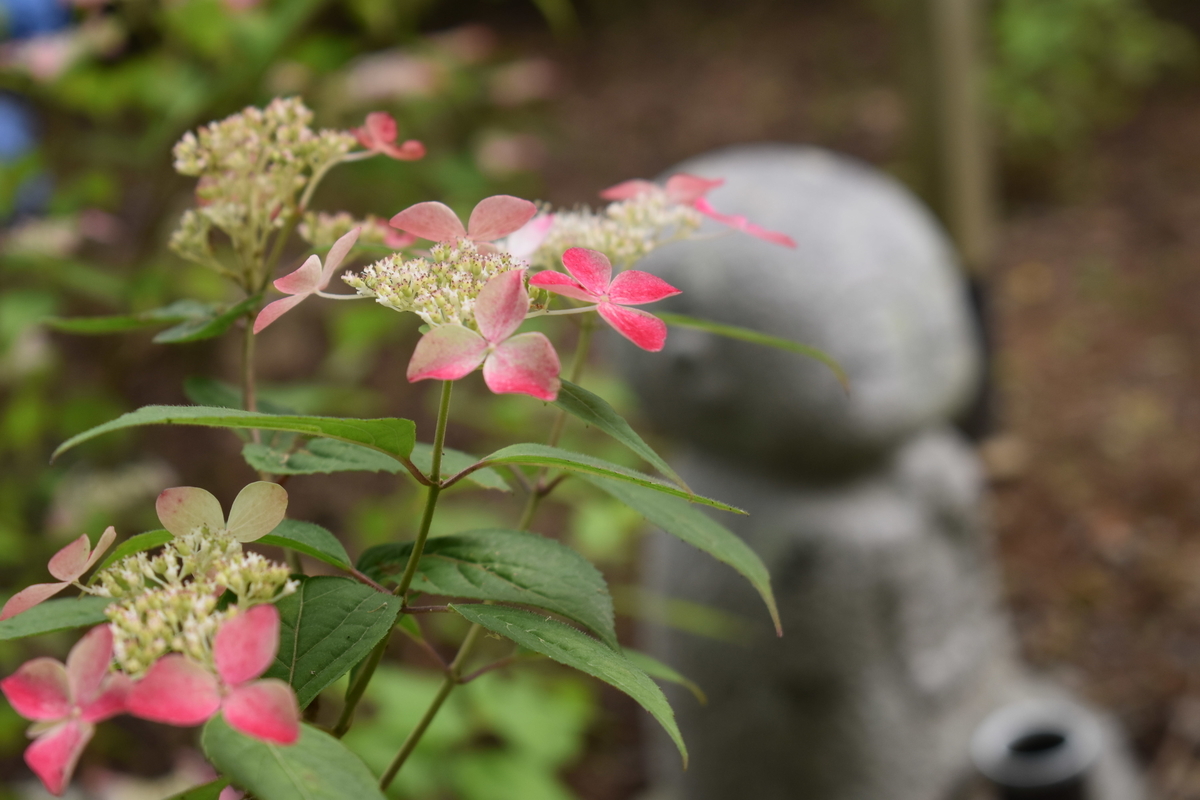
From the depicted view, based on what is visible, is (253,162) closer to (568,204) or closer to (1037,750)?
(1037,750)

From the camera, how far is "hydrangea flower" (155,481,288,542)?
1.02ft

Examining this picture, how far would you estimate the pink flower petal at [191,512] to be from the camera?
315 millimetres

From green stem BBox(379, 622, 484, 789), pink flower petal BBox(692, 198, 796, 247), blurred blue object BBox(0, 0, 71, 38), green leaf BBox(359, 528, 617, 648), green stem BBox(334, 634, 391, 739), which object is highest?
pink flower petal BBox(692, 198, 796, 247)

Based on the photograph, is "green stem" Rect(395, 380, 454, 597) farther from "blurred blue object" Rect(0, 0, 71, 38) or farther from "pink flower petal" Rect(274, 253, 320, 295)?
"blurred blue object" Rect(0, 0, 71, 38)

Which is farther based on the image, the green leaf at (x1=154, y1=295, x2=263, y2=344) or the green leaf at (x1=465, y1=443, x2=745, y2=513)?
the green leaf at (x1=154, y1=295, x2=263, y2=344)

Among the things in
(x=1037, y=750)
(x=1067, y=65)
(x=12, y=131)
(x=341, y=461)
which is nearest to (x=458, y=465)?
(x=341, y=461)

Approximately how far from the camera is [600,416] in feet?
1.05

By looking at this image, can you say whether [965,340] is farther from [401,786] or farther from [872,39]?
[872,39]

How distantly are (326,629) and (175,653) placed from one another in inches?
1.8

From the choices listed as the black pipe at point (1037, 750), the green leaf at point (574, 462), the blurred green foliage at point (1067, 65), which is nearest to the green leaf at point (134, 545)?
the green leaf at point (574, 462)

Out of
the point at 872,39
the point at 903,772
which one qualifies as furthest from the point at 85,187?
the point at 872,39

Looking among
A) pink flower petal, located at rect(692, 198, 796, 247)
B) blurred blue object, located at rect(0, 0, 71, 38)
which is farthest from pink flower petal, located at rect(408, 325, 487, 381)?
blurred blue object, located at rect(0, 0, 71, 38)

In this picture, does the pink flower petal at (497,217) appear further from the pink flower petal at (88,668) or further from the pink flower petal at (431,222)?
the pink flower petal at (88,668)

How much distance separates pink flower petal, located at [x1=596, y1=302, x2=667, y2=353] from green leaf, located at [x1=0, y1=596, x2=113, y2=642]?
0.19 m
